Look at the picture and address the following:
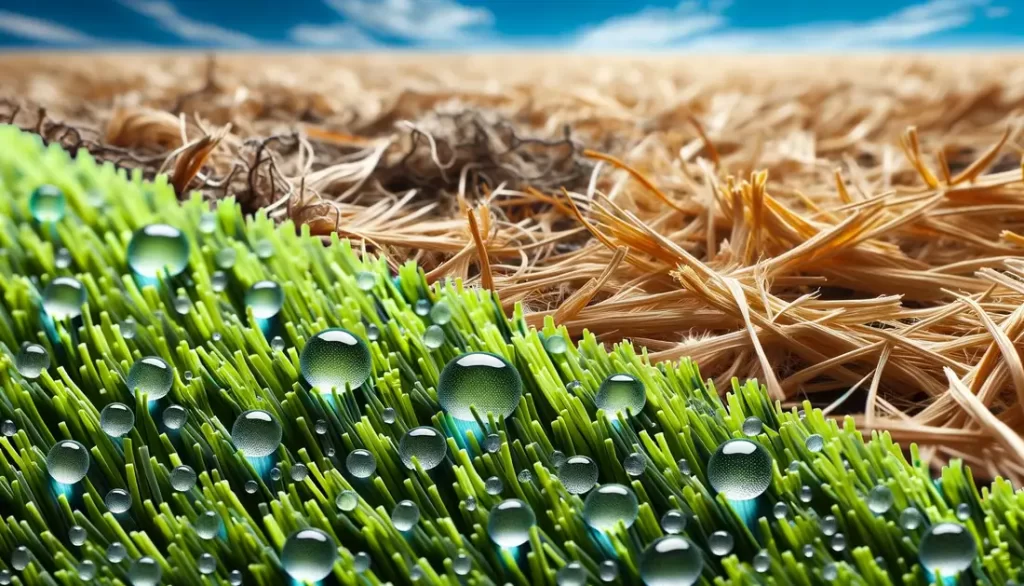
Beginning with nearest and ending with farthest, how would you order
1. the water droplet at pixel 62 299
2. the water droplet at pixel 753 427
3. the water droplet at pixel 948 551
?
the water droplet at pixel 948 551 < the water droplet at pixel 753 427 < the water droplet at pixel 62 299

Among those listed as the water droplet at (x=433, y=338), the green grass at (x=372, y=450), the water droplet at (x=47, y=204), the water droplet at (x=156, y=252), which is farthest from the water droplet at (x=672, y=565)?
the water droplet at (x=47, y=204)

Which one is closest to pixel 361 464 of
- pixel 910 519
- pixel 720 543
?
pixel 720 543

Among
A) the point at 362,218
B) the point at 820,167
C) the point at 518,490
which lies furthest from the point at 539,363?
the point at 820,167

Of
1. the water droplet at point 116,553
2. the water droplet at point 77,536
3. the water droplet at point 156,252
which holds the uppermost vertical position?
the water droplet at point 156,252

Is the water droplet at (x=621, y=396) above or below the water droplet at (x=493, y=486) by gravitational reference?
above

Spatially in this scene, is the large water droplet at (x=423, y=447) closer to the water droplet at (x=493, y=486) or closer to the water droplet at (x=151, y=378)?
the water droplet at (x=493, y=486)

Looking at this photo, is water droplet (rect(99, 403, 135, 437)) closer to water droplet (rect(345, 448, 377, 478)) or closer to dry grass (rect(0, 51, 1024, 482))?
water droplet (rect(345, 448, 377, 478))
